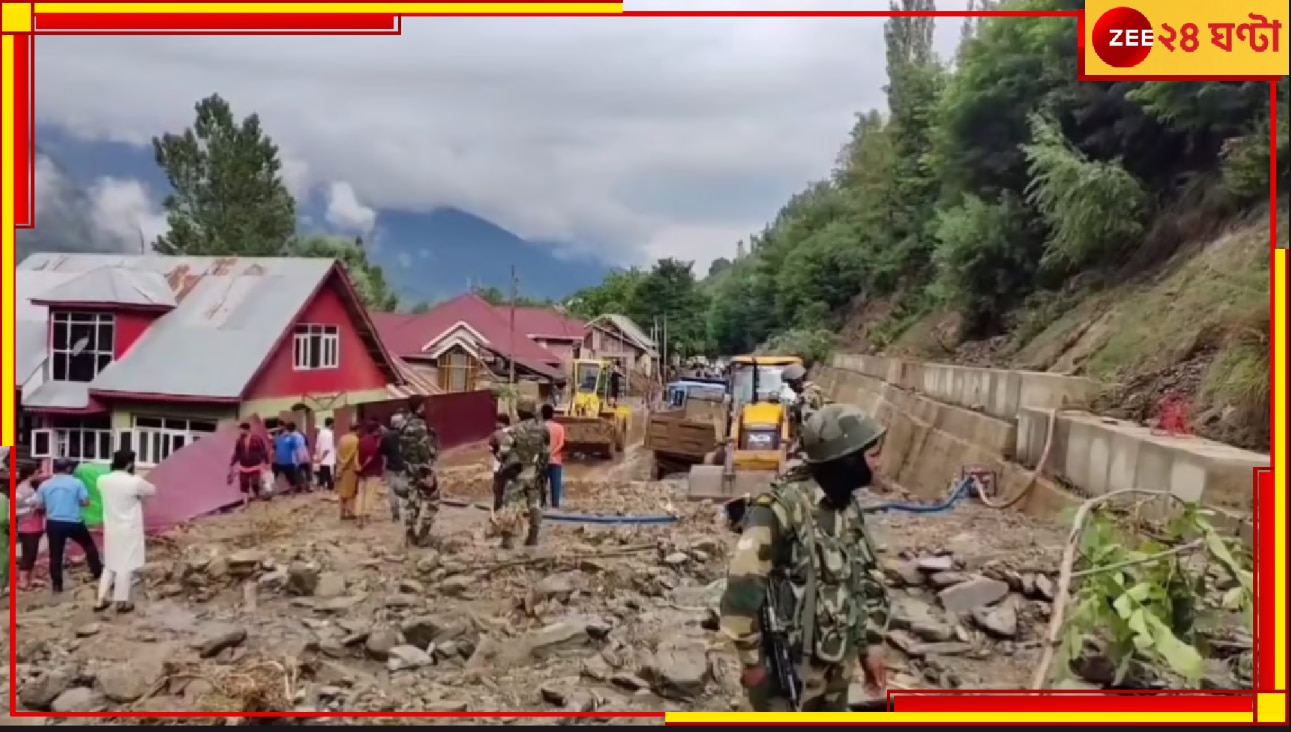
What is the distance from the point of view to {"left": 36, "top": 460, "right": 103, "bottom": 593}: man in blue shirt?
23.1 feet

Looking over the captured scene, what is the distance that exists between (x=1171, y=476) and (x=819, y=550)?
14.2 feet

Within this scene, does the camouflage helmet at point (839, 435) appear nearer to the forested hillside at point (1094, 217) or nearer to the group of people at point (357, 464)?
the forested hillside at point (1094, 217)

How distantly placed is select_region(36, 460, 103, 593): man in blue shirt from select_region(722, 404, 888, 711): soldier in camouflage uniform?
233 inches

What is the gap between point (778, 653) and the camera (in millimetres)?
3209

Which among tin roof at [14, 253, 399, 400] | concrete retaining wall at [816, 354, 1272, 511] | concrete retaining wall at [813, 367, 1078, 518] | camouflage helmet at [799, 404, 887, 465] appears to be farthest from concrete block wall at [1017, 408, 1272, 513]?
tin roof at [14, 253, 399, 400]

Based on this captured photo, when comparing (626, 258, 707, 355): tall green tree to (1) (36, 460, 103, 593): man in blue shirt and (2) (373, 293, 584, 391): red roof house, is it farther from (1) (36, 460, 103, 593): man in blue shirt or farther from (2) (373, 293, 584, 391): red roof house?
(1) (36, 460, 103, 593): man in blue shirt

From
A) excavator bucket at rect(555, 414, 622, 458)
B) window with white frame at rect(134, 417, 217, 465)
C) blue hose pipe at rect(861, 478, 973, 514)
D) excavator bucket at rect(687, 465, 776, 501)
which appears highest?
window with white frame at rect(134, 417, 217, 465)

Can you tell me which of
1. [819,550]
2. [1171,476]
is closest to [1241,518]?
[1171,476]

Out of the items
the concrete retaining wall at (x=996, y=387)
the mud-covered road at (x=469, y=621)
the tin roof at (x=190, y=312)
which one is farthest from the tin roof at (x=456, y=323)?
the concrete retaining wall at (x=996, y=387)

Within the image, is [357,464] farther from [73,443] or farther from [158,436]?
[73,443]

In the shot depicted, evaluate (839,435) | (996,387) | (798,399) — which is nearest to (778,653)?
(839,435)

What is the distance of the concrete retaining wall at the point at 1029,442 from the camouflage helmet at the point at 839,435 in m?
2.68

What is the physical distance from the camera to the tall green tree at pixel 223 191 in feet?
24.5

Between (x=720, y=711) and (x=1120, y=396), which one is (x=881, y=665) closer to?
(x=720, y=711)
